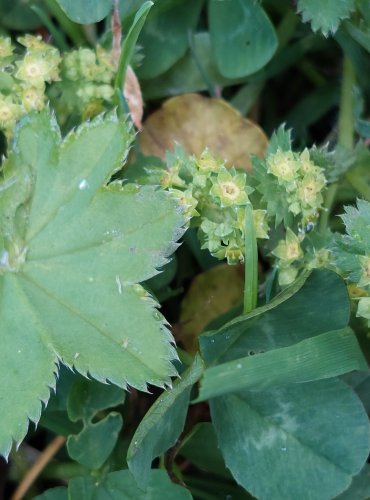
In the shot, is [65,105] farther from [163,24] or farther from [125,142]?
[163,24]

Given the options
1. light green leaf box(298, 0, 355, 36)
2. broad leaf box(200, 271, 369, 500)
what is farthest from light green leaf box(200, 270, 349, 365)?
light green leaf box(298, 0, 355, 36)

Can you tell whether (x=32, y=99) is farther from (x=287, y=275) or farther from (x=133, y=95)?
(x=287, y=275)

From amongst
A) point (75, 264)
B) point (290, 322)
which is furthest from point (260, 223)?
point (75, 264)

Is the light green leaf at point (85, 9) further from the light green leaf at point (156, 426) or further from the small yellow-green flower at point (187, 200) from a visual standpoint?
the light green leaf at point (156, 426)

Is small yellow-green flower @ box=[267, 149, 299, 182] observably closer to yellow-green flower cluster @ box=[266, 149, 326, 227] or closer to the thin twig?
yellow-green flower cluster @ box=[266, 149, 326, 227]

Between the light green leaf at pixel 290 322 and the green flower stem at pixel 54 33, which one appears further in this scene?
the green flower stem at pixel 54 33

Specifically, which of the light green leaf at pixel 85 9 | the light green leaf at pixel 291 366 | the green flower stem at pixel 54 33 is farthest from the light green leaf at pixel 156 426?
the green flower stem at pixel 54 33

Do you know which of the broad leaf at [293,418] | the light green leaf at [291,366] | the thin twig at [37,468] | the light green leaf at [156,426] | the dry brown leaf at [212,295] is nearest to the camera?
the light green leaf at [291,366]
